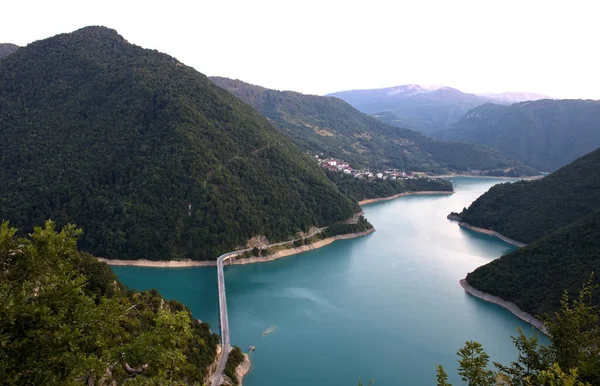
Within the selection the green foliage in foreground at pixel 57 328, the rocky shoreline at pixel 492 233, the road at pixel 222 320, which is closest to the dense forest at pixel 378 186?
the rocky shoreline at pixel 492 233

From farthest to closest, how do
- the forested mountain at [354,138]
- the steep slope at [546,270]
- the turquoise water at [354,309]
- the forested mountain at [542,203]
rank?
the forested mountain at [354,138], the forested mountain at [542,203], the steep slope at [546,270], the turquoise water at [354,309]

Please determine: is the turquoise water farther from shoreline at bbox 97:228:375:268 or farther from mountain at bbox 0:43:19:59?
mountain at bbox 0:43:19:59

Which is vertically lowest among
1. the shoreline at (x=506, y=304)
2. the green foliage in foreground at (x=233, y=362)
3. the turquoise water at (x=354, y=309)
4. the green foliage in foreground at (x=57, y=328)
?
the shoreline at (x=506, y=304)

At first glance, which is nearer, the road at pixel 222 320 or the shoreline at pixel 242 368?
the road at pixel 222 320

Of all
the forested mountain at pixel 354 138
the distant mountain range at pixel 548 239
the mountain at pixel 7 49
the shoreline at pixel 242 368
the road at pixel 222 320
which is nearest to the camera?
the road at pixel 222 320

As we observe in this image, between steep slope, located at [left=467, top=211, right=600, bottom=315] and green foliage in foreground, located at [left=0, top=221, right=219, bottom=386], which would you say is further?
steep slope, located at [left=467, top=211, right=600, bottom=315]

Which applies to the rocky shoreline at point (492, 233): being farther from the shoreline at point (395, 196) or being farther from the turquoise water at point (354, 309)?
the shoreline at point (395, 196)

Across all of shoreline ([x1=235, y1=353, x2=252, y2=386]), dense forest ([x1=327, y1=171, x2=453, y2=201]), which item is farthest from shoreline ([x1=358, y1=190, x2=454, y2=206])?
shoreline ([x1=235, y1=353, x2=252, y2=386])

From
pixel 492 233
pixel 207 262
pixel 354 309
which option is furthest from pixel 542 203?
pixel 207 262

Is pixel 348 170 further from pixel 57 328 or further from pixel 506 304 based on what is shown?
pixel 57 328
